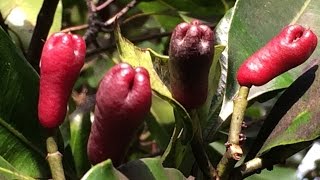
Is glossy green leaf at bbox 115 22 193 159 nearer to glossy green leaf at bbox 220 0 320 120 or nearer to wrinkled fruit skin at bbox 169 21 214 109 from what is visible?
wrinkled fruit skin at bbox 169 21 214 109

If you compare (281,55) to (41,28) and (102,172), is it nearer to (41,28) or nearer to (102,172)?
(102,172)

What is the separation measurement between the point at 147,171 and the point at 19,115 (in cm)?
24

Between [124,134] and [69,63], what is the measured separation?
0.37 feet

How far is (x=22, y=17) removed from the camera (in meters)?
1.87

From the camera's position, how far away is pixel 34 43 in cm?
150

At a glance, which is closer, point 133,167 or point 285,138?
point 133,167

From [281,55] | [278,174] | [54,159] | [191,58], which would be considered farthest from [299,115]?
[278,174]

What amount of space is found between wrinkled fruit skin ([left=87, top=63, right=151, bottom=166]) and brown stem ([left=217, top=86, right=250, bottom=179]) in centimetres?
14

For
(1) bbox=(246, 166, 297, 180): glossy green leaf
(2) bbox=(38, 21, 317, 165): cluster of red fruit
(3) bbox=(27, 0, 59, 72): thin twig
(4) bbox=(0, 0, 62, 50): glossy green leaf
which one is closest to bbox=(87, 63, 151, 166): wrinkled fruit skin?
(2) bbox=(38, 21, 317, 165): cluster of red fruit

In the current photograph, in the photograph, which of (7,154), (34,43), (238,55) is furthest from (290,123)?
(34,43)

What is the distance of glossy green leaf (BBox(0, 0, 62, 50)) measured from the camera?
1.79 metres

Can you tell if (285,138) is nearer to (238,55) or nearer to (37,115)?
(238,55)

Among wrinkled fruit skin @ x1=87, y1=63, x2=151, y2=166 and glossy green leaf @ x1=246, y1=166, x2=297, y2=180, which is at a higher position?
wrinkled fruit skin @ x1=87, y1=63, x2=151, y2=166


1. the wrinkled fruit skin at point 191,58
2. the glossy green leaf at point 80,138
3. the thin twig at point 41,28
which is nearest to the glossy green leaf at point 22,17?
the thin twig at point 41,28
